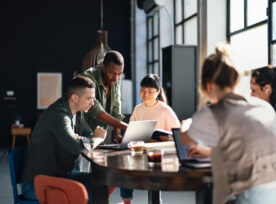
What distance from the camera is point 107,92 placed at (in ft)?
11.6

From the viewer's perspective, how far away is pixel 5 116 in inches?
380

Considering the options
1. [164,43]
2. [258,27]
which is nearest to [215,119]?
[258,27]

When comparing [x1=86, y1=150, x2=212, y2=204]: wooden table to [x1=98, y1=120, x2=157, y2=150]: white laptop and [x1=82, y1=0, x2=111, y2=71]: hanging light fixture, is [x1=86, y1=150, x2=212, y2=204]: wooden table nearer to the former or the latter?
[x1=98, y1=120, x2=157, y2=150]: white laptop

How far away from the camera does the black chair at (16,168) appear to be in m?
2.29

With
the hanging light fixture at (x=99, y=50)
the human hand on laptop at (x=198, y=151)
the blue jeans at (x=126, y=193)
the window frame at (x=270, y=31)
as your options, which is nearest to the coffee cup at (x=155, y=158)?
the human hand on laptop at (x=198, y=151)

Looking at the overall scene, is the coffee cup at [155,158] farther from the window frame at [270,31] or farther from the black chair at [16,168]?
the window frame at [270,31]

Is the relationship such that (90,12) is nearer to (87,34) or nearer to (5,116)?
(87,34)

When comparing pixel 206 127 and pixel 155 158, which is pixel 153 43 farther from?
pixel 206 127

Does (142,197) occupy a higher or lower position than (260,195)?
lower

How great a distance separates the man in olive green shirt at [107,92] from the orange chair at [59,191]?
1112 mm

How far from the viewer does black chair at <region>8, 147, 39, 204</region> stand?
2285 millimetres

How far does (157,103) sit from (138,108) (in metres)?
0.19

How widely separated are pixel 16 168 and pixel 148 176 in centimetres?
99

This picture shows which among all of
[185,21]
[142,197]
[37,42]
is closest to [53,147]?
[142,197]
